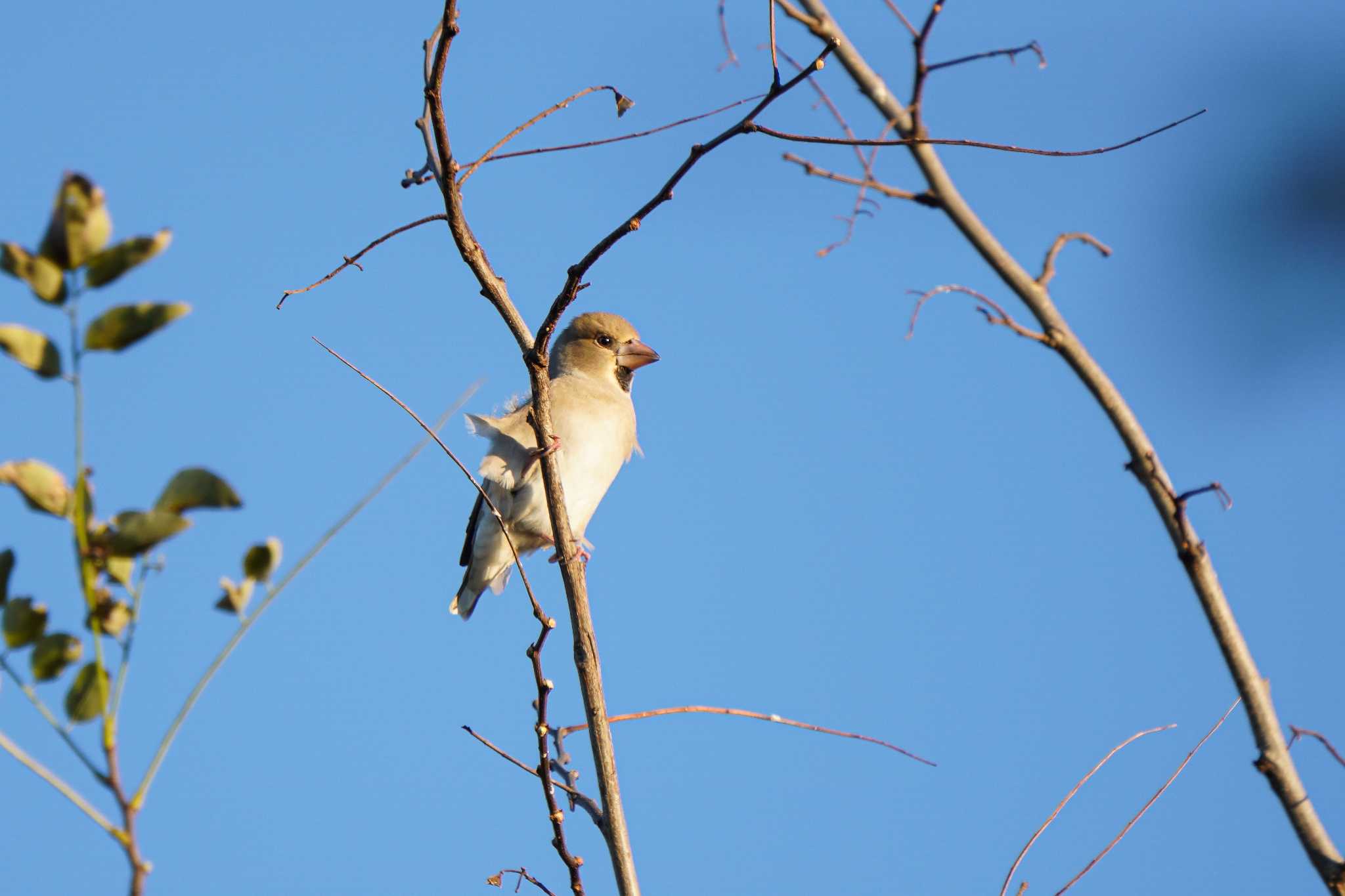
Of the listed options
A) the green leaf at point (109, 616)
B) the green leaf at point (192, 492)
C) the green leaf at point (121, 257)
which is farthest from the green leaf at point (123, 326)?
the green leaf at point (109, 616)

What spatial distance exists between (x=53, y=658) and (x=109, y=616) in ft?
0.30

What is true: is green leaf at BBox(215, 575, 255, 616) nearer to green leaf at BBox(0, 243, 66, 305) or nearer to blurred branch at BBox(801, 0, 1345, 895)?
green leaf at BBox(0, 243, 66, 305)

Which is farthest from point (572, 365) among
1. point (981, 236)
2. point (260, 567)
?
point (260, 567)

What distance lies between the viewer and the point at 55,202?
130 cm

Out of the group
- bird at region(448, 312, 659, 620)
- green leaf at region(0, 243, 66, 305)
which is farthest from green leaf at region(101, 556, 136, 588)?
bird at region(448, 312, 659, 620)

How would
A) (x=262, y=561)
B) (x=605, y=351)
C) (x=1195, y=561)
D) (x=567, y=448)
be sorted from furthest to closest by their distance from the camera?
(x=605, y=351) → (x=567, y=448) → (x=1195, y=561) → (x=262, y=561)

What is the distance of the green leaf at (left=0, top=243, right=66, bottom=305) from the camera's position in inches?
51.3

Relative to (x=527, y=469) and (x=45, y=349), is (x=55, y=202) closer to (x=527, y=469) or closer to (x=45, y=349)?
(x=45, y=349)

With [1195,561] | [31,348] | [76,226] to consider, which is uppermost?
[1195,561]

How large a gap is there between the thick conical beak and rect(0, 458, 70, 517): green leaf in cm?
509

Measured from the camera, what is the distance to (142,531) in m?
1.34

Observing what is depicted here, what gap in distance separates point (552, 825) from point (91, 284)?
5.94 ft

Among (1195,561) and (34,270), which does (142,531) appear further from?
(1195,561)

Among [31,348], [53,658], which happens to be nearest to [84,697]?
[53,658]
